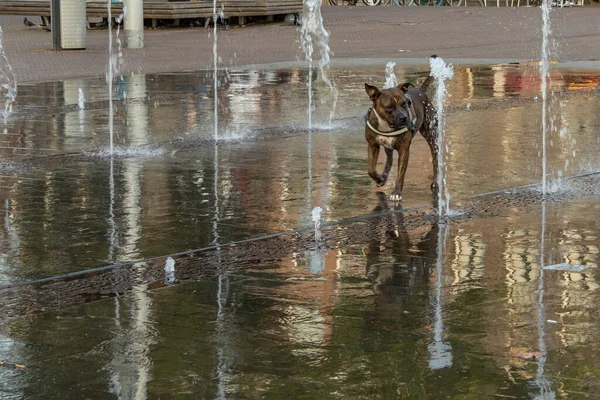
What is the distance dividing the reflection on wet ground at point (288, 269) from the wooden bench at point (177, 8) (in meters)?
16.5

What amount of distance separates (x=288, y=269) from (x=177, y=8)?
24.1 metres

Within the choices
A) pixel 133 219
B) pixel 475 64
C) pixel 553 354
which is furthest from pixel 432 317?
pixel 475 64

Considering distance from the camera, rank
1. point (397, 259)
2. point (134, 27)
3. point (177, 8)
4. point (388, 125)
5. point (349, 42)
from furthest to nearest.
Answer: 1. point (177, 8)
2. point (349, 42)
3. point (134, 27)
4. point (388, 125)
5. point (397, 259)

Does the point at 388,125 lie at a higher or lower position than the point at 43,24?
lower

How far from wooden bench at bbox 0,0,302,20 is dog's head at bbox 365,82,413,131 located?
21.0 m

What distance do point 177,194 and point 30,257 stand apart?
235 cm

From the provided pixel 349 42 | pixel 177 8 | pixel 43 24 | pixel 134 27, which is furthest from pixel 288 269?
pixel 43 24

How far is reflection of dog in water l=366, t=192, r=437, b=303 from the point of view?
22.5ft

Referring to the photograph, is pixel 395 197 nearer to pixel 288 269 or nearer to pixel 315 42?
pixel 288 269

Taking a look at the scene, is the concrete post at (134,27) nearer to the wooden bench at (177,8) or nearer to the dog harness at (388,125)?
the wooden bench at (177,8)

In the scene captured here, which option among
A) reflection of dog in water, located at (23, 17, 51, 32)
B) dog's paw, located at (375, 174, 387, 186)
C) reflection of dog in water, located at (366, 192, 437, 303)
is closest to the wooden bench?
reflection of dog in water, located at (23, 17, 51, 32)

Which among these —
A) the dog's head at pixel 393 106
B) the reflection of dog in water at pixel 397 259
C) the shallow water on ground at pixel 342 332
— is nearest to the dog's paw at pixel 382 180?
the dog's head at pixel 393 106

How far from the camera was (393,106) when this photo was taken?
9.52m

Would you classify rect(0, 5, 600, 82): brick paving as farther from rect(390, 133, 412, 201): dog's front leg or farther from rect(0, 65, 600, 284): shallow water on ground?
rect(390, 133, 412, 201): dog's front leg
